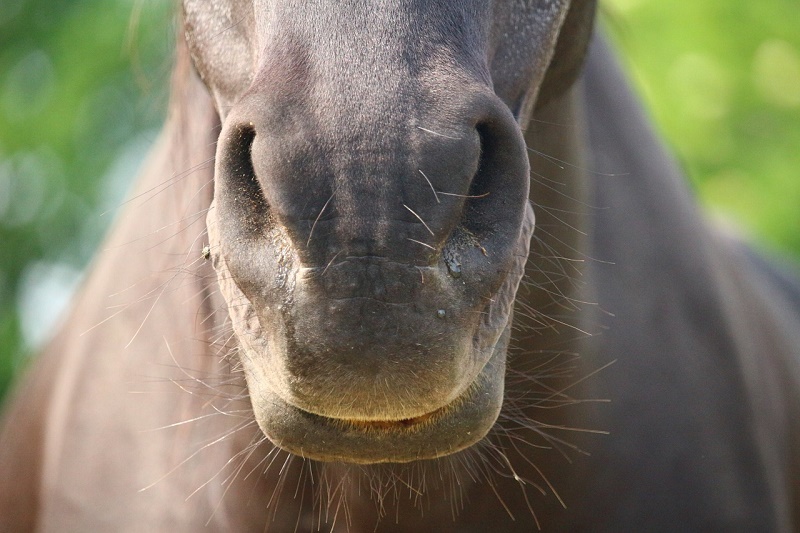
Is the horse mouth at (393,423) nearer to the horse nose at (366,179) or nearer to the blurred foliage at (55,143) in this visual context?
the horse nose at (366,179)

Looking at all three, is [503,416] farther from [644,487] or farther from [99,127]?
[99,127]

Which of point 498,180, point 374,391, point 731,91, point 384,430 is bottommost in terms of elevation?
point 731,91

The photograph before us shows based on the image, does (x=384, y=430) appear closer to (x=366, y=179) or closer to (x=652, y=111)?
(x=366, y=179)

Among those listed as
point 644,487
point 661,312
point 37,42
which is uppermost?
point 661,312

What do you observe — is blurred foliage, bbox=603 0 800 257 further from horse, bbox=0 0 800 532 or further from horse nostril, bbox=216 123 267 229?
horse nostril, bbox=216 123 267 229

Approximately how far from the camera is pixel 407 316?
1278mm

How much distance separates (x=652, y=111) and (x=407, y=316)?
230 inches

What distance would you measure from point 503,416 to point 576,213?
2.14ft

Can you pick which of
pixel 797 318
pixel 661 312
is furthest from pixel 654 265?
pixel 797 318

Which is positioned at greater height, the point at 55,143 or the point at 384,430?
the point at 384,430

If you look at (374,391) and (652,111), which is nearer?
(374,391)

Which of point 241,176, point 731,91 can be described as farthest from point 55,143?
point 241,176

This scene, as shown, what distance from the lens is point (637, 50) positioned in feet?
23.0

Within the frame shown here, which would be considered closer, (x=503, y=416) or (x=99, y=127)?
(x=503, y=416)
